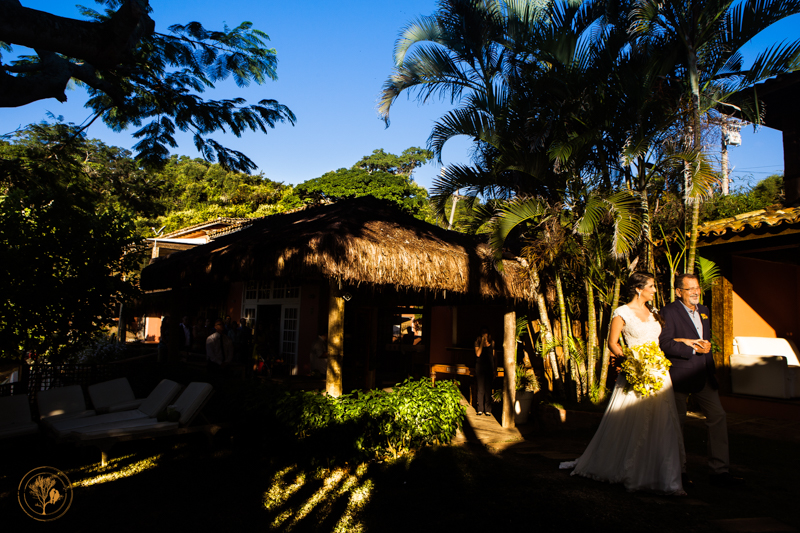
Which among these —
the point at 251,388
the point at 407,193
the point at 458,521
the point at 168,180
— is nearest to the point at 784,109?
the point at 458,521

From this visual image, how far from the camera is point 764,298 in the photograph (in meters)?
9.07

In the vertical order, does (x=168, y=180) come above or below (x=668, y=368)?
above

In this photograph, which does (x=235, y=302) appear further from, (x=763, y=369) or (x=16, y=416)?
(x=763, y=369)

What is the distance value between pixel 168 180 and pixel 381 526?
39.1 meters

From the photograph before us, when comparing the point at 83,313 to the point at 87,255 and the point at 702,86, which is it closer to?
the point at 87,255

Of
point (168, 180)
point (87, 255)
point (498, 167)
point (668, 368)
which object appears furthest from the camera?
point (168, 180)

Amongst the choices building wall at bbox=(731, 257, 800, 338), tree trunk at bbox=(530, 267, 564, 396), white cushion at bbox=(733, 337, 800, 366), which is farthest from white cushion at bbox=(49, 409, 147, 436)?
building wall at bbox=(731, 257, 800, 338)

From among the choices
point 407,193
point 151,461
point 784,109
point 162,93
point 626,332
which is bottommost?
point 151,461

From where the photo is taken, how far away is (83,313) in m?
7.67

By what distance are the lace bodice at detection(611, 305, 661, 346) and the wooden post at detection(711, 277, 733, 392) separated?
4.47 meters

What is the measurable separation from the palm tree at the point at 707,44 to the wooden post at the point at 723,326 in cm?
130

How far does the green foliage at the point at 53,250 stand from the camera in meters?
6.86

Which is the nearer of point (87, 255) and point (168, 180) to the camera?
point (87, 255)

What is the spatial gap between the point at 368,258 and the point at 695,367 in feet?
12.4
